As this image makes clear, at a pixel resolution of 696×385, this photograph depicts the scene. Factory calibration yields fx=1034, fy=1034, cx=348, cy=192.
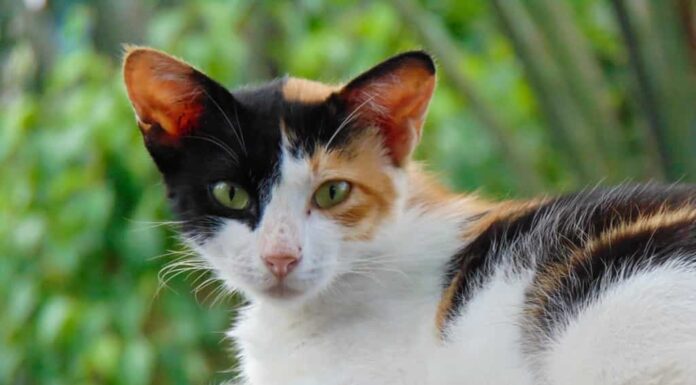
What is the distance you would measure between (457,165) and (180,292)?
0.54 m

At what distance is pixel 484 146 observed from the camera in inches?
72.1

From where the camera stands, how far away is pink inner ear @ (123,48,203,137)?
1.08m

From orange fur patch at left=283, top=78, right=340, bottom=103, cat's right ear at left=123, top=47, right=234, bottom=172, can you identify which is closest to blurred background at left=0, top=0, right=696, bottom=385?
orange fur patch at left=283, top=78, right=340, bottom=103

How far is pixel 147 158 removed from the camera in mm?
1805

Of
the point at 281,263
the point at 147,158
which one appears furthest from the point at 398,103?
the point at 147,158

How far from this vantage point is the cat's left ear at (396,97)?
1101 millimetres

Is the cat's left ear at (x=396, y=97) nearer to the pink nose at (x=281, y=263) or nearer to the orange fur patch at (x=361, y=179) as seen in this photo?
the orange fur patch at (x=361, y=179)

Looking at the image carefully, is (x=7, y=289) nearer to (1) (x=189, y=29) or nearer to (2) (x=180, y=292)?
(2) (x=180, y=292)

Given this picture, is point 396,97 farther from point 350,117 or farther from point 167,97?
point 167,97

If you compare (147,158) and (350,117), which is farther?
(147,158)

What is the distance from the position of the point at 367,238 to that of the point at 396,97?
16 centimetres

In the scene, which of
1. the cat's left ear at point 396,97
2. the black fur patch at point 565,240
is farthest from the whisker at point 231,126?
the black fur patch at point 565,240

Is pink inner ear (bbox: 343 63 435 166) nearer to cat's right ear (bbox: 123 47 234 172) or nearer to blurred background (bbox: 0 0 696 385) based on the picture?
cat's right ear (bbox: 123 47 234 172)

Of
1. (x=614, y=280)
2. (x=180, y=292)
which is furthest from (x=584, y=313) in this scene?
(x=180, y=292)
